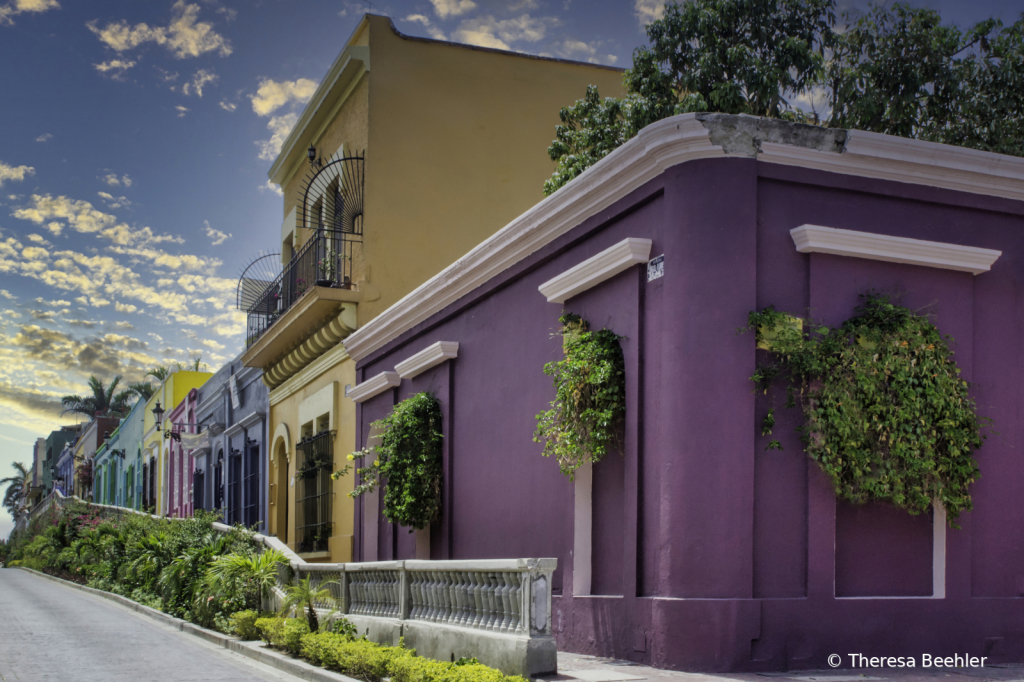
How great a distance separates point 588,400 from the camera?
8.90 m

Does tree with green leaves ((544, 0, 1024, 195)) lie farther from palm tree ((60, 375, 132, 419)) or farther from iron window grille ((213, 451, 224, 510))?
palm tree ((60, 375, 132, 419))

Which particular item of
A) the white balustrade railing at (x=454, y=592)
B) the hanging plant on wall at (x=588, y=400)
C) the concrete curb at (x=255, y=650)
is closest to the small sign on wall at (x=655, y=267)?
the hanging plant on wall at (x=588, y=400)

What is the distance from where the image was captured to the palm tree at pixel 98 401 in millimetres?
61719

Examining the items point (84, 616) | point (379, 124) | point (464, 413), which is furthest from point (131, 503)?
point (464, 413)

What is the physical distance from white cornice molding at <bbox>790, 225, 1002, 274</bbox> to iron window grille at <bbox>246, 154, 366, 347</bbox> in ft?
29.1

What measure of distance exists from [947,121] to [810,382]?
9.95 meters

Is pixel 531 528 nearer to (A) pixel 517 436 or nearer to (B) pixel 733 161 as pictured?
(A) pixel 517 436

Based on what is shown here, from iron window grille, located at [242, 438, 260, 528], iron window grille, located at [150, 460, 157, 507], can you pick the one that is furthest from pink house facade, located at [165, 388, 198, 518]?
iron window grille, located at [242, 438, 260, 528]

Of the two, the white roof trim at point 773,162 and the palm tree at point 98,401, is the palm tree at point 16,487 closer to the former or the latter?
the palm tree at point 98,401

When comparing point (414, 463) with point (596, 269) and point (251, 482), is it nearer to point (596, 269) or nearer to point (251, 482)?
point (596, 269)

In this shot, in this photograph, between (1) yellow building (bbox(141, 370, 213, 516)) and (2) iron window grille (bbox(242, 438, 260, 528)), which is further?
(1) yellow building (bbox(141, 370, 213, 516))

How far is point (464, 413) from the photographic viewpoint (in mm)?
12258

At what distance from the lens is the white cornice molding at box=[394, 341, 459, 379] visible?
1258cm

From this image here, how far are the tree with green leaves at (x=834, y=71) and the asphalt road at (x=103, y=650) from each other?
9057 millimetres
